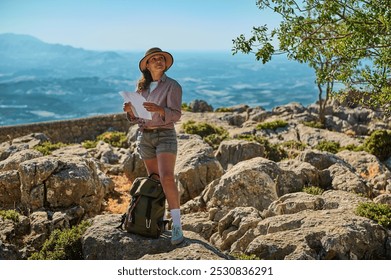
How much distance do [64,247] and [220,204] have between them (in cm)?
483

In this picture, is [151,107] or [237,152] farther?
[237,152]

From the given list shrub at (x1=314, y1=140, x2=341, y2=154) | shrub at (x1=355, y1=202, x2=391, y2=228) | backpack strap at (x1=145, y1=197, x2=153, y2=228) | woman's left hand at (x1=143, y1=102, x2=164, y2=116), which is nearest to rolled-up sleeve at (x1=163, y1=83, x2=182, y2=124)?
woman's left hand at (x1=143, y1=102, x2=164, y2=116)

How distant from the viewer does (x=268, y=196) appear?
12.2 meters

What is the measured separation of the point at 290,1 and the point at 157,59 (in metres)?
4.31

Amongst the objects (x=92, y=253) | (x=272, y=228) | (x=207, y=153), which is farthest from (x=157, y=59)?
(x=207, y=153)

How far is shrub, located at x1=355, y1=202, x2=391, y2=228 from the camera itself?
991 cm

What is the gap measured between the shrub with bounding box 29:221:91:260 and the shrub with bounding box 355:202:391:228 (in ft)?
20.9

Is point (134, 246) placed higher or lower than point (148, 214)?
lower

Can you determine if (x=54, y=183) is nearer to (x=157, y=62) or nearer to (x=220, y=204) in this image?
(x=220, y=204)

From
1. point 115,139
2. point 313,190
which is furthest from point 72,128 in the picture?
point 313,190

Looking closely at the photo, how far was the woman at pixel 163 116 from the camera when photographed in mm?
7492

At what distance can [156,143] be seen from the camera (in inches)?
306

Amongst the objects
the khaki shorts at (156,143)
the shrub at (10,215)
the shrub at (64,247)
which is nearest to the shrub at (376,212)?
the khaki shorts at (156,143)

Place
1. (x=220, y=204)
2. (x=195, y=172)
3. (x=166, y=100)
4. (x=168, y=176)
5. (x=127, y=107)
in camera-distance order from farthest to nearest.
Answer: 1. (x=195, y=172)
2. (x=220, y=204)
3. (x=127, y=107)
4. (x=166, y=100)
5. (x=168, y=176)
